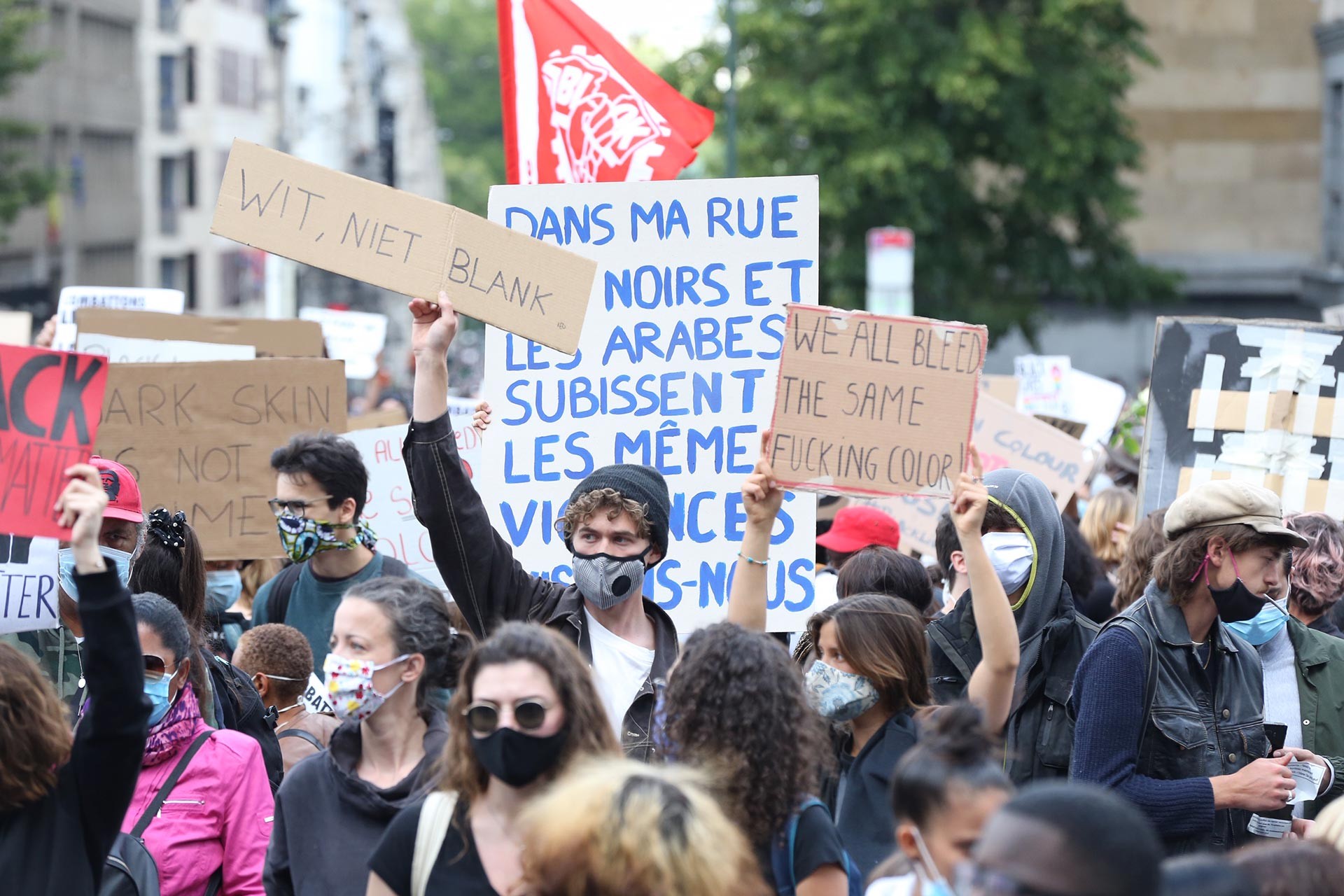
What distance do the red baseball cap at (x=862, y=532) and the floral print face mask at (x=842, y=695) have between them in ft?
6.68

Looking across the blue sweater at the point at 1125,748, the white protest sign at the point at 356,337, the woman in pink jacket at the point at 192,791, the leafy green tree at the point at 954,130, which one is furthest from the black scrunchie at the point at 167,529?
the leafy green tree at the point at 954,130

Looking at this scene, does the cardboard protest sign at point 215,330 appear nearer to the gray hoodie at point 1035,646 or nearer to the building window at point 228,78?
the gray hoodie at point 1035,646

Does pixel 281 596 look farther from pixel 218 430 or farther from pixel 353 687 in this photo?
pixel 353 687

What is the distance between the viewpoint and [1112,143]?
82.4 ft

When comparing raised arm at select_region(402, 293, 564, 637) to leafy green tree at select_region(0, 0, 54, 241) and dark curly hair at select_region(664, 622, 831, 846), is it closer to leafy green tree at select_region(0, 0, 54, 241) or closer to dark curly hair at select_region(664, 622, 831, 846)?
dark curly hair at select_region(664, 622, 831, 846)

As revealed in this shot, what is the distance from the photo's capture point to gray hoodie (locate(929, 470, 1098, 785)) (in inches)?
169

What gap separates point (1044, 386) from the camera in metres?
10.9

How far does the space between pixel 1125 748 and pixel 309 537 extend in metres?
2.67

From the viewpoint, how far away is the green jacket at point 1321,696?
14.1 ft

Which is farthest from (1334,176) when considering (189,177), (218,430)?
(189,177)

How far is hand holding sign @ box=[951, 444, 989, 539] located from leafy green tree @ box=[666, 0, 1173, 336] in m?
20.6

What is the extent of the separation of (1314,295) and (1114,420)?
809 inches

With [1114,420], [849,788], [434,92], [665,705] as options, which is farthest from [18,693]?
[434,92]

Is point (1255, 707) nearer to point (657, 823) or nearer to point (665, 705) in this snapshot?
point (665, 705)
